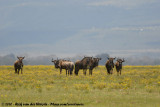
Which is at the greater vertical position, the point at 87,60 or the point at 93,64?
the point at 87,60

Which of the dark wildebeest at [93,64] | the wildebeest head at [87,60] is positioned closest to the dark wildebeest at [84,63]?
the wildebeest head at [87,60]

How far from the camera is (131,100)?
14820 millimetres

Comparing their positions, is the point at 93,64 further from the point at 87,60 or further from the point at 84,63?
the point at 84,63

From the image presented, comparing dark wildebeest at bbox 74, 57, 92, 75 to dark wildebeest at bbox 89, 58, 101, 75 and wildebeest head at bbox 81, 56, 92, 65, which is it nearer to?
wildebeest head at bbox 81, 56, 92, 65

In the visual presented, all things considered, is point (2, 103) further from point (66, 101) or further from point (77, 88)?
point (77, 88)

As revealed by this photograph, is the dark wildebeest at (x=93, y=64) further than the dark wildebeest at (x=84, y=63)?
No

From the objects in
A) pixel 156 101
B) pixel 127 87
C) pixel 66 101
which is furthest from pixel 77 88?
pixel 156 101

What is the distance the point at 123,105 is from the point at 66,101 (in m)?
2.91

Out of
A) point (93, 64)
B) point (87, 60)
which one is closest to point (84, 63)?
point (87, 60)

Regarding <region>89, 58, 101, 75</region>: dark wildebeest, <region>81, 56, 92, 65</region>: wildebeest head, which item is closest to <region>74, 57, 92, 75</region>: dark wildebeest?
<region>81, 56, 92, 65</region>: wildebeest head

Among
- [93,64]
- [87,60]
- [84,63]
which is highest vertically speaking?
[87,60]

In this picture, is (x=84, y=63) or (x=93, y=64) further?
(x=84, y=63)

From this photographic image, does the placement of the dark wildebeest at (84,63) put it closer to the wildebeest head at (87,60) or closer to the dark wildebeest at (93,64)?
the wildebeest head at (87,60)

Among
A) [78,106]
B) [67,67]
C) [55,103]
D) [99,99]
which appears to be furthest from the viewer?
[67,67]
